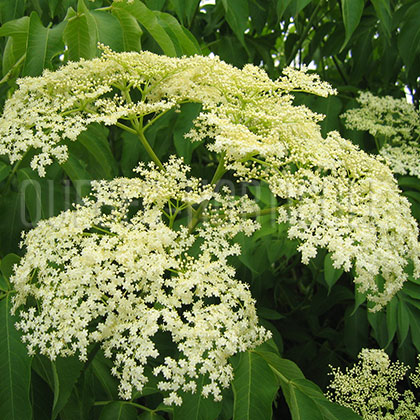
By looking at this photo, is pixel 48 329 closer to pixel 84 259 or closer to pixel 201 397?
pixel 84 259

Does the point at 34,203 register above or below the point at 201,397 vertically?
above

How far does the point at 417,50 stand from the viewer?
327 cm

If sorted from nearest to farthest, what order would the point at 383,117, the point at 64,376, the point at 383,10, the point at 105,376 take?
the point at 64,376, the point at 105,376, the point at 383,10, the point at 383,117

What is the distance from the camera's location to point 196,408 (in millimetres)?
1883

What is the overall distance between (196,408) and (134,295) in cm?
49

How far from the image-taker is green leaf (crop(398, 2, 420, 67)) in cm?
322

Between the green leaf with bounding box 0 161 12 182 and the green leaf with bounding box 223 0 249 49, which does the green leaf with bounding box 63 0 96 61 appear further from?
the green leaf with bounding box 223 0 249 49

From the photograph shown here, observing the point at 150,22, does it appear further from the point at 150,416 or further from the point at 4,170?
the point at 150,416

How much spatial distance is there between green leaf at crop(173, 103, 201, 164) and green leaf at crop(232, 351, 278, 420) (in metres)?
1.18

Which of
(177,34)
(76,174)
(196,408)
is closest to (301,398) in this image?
(196,408)

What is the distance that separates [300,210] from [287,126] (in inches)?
16.6

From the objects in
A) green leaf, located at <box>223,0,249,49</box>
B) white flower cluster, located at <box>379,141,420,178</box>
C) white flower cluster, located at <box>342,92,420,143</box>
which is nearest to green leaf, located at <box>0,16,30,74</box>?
green leaf, located at <box>223,0,249,49</box>

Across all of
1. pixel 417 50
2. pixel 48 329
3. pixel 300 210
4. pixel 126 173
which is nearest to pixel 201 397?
pixel 48 329

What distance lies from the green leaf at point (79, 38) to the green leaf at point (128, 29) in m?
0.23
